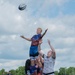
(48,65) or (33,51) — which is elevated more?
(33,51)

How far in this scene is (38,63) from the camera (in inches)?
599

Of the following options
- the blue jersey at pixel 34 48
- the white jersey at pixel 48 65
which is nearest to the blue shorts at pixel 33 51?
the blue jersey at pixel 34 48

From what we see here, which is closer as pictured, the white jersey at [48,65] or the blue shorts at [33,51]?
the white jersey at [48,65]

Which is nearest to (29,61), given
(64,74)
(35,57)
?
(35,57)

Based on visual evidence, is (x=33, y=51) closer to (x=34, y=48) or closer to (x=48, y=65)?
(x=34, y=48)

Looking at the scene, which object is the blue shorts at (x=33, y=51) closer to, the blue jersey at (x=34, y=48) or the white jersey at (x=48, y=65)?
the blue jersey at (x=34, y=48)

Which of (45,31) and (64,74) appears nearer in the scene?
(45,31)

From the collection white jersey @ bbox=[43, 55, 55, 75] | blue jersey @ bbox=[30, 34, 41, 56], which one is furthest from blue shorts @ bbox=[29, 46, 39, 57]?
white jersey @ bbox=[43, 55, 55, 75]

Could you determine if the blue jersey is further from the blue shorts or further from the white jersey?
the white jersey

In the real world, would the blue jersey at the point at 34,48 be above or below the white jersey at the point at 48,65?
above

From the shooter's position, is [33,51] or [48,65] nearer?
[48,65]

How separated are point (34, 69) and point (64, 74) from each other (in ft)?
364

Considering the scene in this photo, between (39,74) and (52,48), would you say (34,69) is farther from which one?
(52,48)

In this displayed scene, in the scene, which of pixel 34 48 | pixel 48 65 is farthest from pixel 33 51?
pixel 48 65
